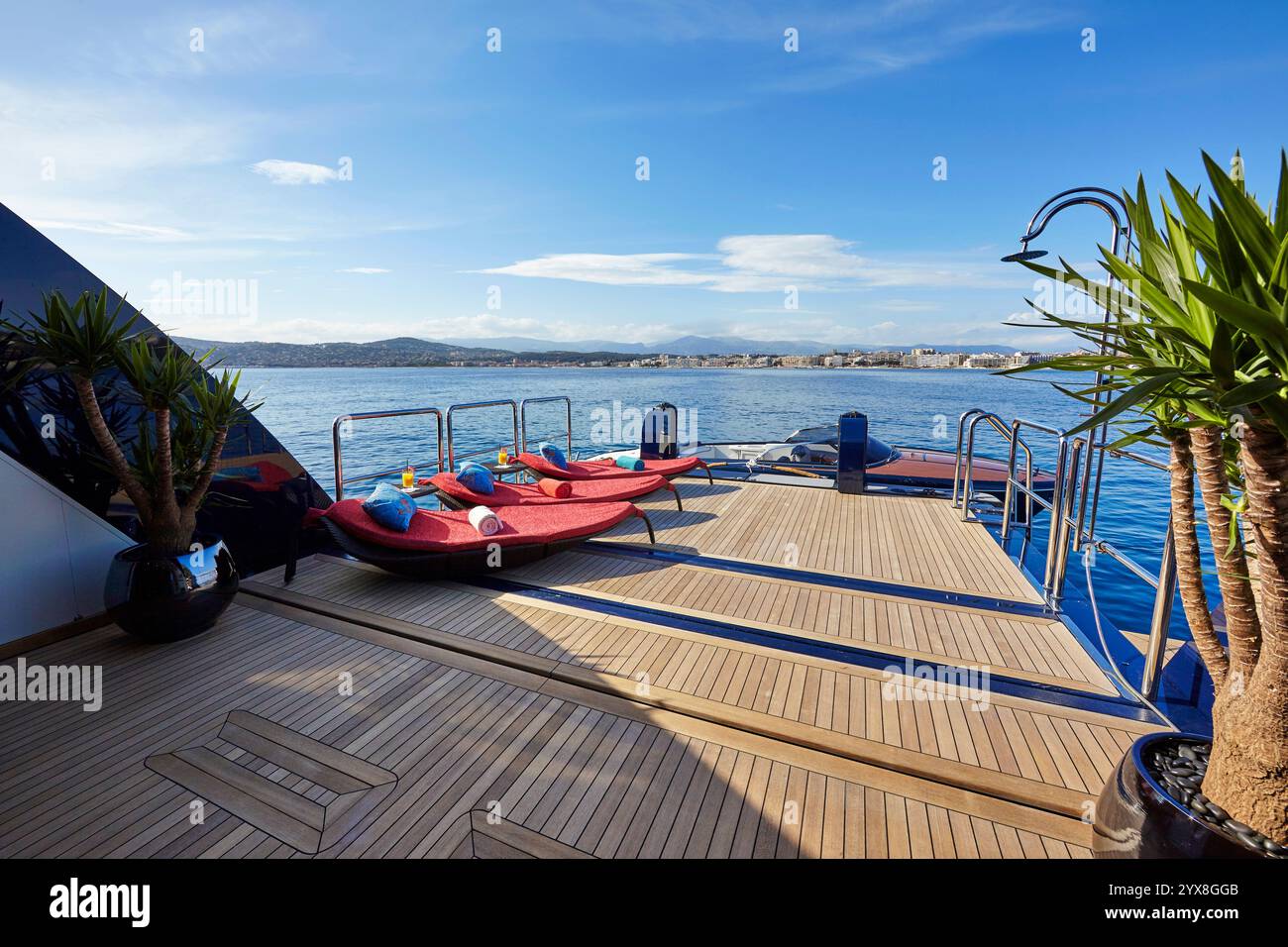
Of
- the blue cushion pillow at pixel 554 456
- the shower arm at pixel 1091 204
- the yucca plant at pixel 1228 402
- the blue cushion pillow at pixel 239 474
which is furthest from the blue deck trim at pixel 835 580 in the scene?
the blue cushion pillow at pixel 239 474

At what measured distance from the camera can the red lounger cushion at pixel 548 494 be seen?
5.38m

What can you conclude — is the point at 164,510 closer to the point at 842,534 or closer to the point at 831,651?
the point at 831,651

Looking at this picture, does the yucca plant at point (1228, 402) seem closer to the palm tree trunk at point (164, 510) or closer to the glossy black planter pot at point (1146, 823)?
the glossy black planter pot at point (1146, 823)

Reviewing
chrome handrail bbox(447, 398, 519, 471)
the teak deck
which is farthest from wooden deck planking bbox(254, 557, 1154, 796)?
chrome handrail bbox(447, 398, 519, 471)

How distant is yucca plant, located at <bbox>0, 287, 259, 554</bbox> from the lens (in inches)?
116

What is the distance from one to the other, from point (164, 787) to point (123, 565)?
5.25ft

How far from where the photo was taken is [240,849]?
1.81 meters

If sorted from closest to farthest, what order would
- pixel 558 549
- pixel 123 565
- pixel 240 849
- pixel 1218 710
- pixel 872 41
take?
1. pixel 1218 710
2. pixel 240 849
3. pixel 123 565
4. pixel 558 549
5. pixel 872 41

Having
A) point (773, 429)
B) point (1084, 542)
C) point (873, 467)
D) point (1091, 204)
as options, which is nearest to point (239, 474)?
point (1084, 542)

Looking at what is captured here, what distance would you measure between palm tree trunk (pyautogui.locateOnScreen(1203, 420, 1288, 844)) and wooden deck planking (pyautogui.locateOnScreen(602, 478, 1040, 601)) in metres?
2.69

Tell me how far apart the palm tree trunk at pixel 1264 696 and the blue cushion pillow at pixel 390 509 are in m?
4.17

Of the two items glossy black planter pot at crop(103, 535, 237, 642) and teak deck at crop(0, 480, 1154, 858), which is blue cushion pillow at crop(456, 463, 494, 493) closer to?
teak deck at crop(0, 480, 1154, 858)
